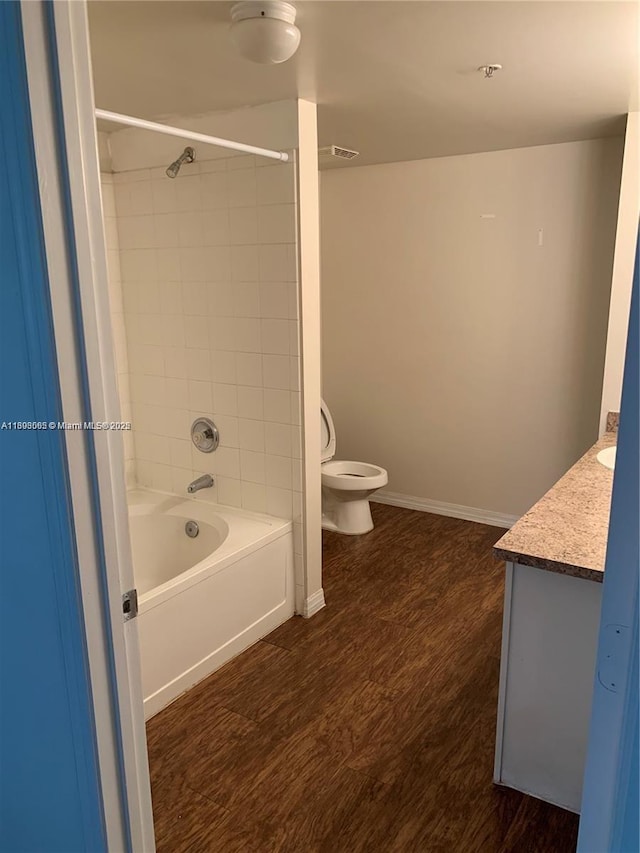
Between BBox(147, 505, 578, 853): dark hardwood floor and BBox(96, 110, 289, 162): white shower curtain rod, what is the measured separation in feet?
6.54

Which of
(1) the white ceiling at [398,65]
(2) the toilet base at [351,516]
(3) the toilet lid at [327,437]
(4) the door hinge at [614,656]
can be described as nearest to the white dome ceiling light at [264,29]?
(1) the white ceiling at [398,65]

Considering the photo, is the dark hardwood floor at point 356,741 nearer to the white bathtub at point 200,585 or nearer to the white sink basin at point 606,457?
the white bathtub at point 200,585

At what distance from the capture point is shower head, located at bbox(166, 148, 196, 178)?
2771mm

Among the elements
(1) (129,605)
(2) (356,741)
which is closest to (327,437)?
(2) (356,741)

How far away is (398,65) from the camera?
210 cm

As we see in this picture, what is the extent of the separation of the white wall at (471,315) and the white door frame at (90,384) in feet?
9.89

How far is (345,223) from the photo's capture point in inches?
166

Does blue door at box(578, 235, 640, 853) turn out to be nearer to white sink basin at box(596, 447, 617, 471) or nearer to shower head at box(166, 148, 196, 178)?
white sink basin at box(596, 447, 617, 471)

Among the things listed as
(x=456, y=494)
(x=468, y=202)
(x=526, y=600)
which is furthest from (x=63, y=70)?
(x=456, y=494)

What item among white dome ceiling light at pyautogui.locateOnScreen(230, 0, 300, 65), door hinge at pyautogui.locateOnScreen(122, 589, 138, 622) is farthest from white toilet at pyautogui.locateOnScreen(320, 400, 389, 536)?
door hinge at pyautogui.locateOnScreen(122, 589, 138, 622)

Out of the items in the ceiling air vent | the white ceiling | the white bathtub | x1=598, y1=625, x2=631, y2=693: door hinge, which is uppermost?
the white ceiling

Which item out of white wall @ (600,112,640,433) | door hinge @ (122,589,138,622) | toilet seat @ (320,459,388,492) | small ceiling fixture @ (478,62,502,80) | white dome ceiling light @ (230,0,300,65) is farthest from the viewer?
toilet seat @ (320,459,388,492)

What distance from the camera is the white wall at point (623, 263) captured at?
114 inches

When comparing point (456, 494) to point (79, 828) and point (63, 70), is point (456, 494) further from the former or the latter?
point (63, 70)
